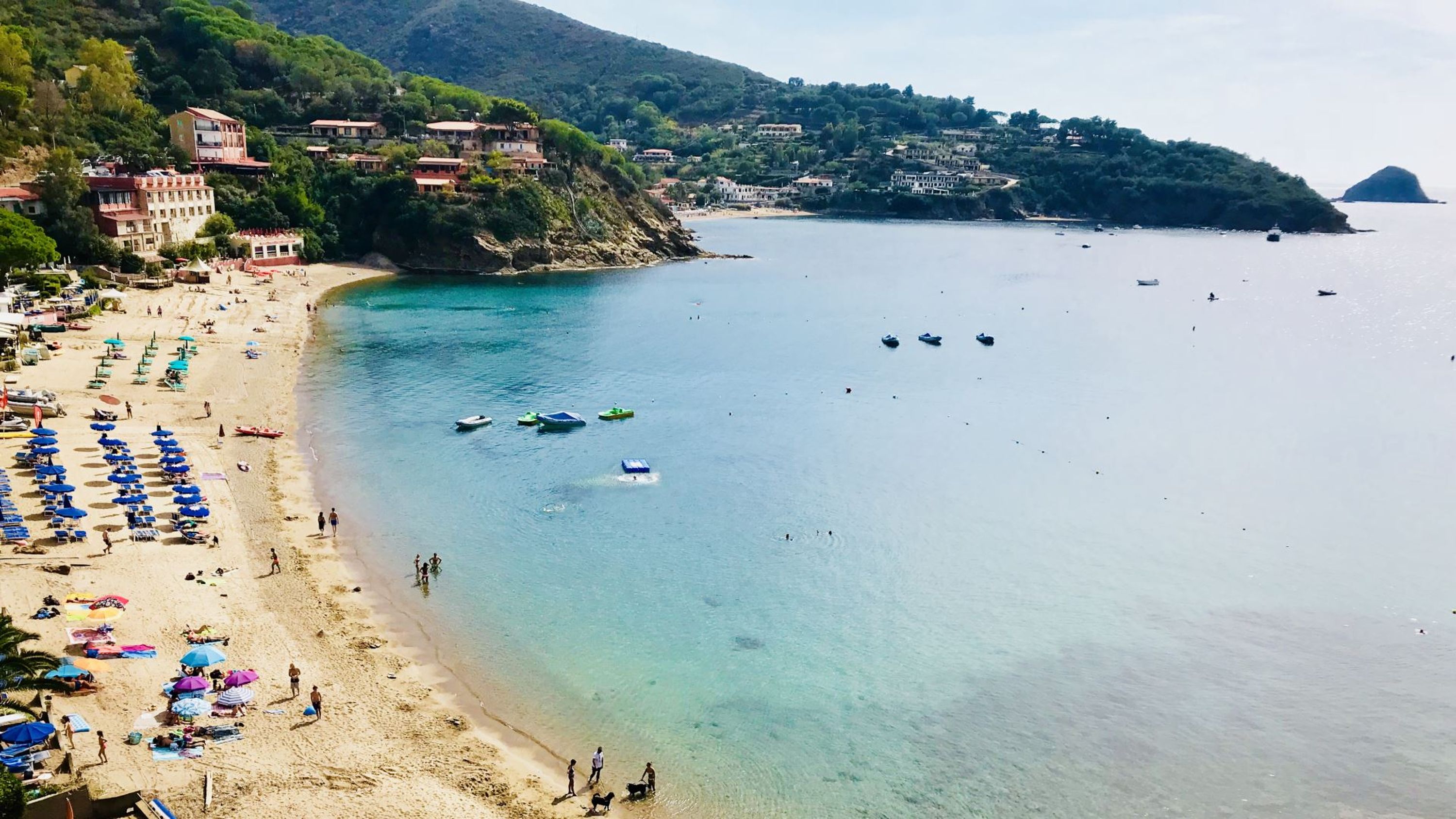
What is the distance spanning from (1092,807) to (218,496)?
33044 mm

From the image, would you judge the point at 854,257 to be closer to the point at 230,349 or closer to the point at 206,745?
the point at 230,349

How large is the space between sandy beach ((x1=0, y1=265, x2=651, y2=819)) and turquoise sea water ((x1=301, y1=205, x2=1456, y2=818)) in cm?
187

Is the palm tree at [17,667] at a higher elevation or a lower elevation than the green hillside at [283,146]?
lower

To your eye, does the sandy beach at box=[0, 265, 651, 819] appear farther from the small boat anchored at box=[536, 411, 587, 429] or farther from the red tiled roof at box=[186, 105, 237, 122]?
the red tiled roof at box=[186, 105, 237, 122]

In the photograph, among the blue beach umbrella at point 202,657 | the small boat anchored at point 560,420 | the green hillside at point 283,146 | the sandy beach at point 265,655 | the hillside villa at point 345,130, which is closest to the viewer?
the sandy beach at point 265,655

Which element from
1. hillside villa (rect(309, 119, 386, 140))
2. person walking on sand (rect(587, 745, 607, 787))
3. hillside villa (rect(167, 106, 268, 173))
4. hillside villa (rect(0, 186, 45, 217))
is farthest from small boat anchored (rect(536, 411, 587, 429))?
hillside villa (rect(309, 119, 386, 140))

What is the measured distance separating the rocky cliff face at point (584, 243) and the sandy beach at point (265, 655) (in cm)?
6126

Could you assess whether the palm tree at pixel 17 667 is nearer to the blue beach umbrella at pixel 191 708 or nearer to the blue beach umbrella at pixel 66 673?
the blue beach umbrella at pixel 66 673

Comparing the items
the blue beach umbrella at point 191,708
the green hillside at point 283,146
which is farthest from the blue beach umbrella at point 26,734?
the green hillside at point 283,146

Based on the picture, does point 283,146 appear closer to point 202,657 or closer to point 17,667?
point 202,657

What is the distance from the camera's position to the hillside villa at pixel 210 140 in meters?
98.4

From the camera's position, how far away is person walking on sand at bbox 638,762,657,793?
2284 centimetres

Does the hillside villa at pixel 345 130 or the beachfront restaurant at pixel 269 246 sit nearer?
the beachfront restaurant at pixel 269 246

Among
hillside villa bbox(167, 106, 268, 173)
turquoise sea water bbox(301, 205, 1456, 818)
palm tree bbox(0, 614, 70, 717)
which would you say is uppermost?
hillside villa bbox(167, 106, 268, 173)
